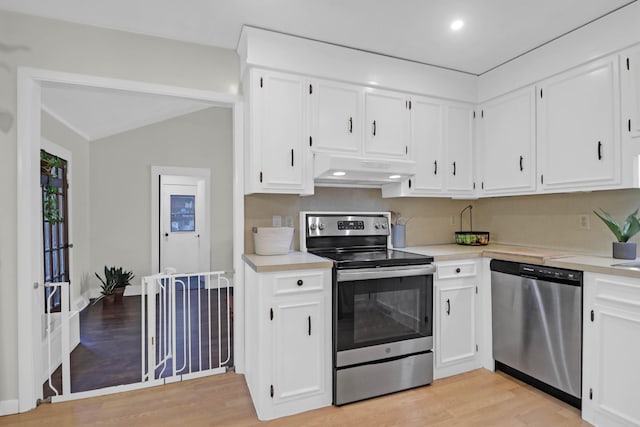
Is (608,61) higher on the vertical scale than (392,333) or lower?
higher

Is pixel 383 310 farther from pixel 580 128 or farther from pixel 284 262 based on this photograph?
pixel 580 128

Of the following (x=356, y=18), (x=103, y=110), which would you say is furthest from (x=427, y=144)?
(x=103, y=110)

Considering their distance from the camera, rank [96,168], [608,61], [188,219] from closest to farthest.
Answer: [608,61] < [96,168] < [188,219]

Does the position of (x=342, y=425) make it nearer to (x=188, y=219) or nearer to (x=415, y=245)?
(x=415, y=245)

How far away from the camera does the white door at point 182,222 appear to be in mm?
6250

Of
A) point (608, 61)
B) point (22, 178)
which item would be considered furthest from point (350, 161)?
point (22, 178)

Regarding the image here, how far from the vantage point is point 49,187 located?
3.67 metres

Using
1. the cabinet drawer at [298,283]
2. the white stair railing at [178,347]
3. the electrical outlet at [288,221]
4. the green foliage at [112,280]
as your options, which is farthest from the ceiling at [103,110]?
the green foliage at [112,280]

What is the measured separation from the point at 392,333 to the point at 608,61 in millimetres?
2302

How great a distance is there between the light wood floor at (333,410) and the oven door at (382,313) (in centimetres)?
31

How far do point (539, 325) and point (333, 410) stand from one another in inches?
58.8

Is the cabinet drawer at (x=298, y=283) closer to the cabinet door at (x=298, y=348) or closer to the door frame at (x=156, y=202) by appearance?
the cabinet door at (x=298, y=348)

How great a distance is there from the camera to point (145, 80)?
2.38 meters

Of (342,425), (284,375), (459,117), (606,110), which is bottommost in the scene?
(342,425)
